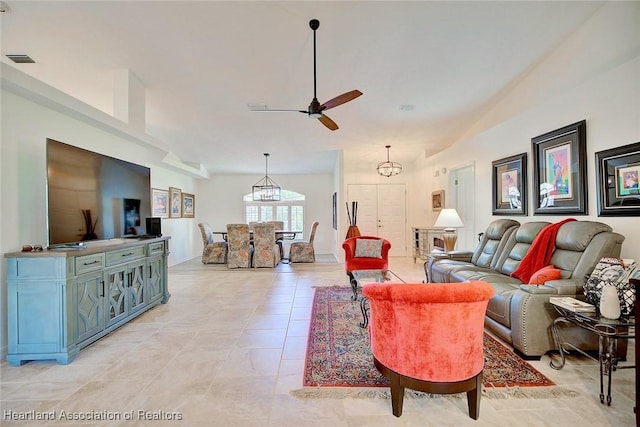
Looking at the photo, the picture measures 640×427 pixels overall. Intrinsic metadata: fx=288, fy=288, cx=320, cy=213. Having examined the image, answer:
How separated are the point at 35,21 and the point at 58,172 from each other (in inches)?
57.0

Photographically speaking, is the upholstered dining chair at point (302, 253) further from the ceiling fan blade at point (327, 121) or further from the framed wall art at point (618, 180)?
the framed wall art at point (618, 180)

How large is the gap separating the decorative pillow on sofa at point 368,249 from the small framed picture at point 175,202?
502cm

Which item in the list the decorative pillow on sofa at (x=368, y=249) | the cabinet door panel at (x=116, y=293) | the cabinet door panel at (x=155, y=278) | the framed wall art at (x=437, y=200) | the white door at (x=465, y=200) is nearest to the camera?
the cabinet door panel at (x=116, y=293)

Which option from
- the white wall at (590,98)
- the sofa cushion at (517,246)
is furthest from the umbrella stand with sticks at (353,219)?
the sofa cushion at (517,246)

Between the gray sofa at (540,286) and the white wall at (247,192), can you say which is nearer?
the gray sofa at (540,286)

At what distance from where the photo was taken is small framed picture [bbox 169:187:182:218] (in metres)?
7.23

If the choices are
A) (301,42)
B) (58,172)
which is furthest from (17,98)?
(301,42)

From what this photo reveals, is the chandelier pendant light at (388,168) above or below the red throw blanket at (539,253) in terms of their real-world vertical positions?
above

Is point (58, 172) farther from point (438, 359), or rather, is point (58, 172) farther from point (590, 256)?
point (590, 256)

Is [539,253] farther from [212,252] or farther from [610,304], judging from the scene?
[212,252]

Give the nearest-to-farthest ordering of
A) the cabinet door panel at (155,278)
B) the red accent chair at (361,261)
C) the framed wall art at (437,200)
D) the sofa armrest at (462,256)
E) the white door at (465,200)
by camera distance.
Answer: the cabinet door panel at (155,278) < the sofa armrest at (462,256) < the red accent chair at (361,261) < the white door at (465,200) < the framed wall art at (437,200)

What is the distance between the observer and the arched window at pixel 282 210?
950cm

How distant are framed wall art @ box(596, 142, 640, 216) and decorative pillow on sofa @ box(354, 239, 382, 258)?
273 centimetres

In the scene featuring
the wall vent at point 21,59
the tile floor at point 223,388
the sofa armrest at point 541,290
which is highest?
the wall vent at point 21,59
